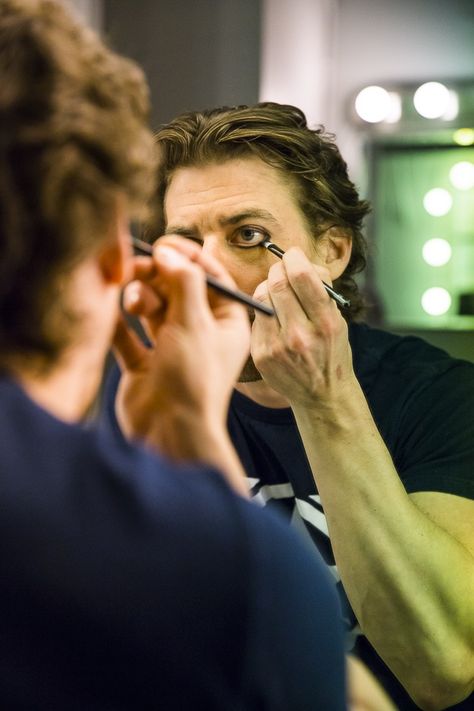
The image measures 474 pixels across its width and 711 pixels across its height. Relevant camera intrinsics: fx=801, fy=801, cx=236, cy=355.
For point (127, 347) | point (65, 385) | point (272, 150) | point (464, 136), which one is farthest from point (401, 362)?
point (464, 136)

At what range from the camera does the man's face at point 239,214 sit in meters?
1.00

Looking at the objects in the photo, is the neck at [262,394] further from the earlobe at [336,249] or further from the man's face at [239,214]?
the earlobe at [336,249]

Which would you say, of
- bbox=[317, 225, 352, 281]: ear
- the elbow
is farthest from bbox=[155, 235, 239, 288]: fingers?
bbox=[317, 225, 352, 281]: ear

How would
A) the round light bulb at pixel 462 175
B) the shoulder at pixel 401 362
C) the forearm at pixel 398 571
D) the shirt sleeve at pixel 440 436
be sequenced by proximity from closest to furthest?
the forearm at pixel 398 571
the shirt sleeve at pixel 440 436
the shoulder at pixel 401 362
the round light bulb at pixel 462 175

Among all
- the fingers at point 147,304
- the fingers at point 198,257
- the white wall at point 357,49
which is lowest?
the fingers at point 147,304

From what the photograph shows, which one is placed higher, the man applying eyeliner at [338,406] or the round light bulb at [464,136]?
the round light bulb at [464,136]

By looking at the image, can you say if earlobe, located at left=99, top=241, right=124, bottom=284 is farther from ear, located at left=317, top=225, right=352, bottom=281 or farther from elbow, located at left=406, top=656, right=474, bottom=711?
ear, located at left=317, top=225, right=352, bottom=281

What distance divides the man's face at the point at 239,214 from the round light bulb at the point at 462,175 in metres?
0.94

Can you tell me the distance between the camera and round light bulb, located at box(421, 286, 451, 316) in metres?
1.90

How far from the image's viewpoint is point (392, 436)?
0.93 metres

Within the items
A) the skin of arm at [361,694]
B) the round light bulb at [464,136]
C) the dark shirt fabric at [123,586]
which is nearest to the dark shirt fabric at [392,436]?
the skin of arm at [361,694]

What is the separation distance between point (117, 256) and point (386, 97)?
174 centimetres

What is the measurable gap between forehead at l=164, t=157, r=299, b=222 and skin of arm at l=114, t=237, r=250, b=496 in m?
0.58

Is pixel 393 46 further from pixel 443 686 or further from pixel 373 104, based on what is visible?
pixel 443 686
